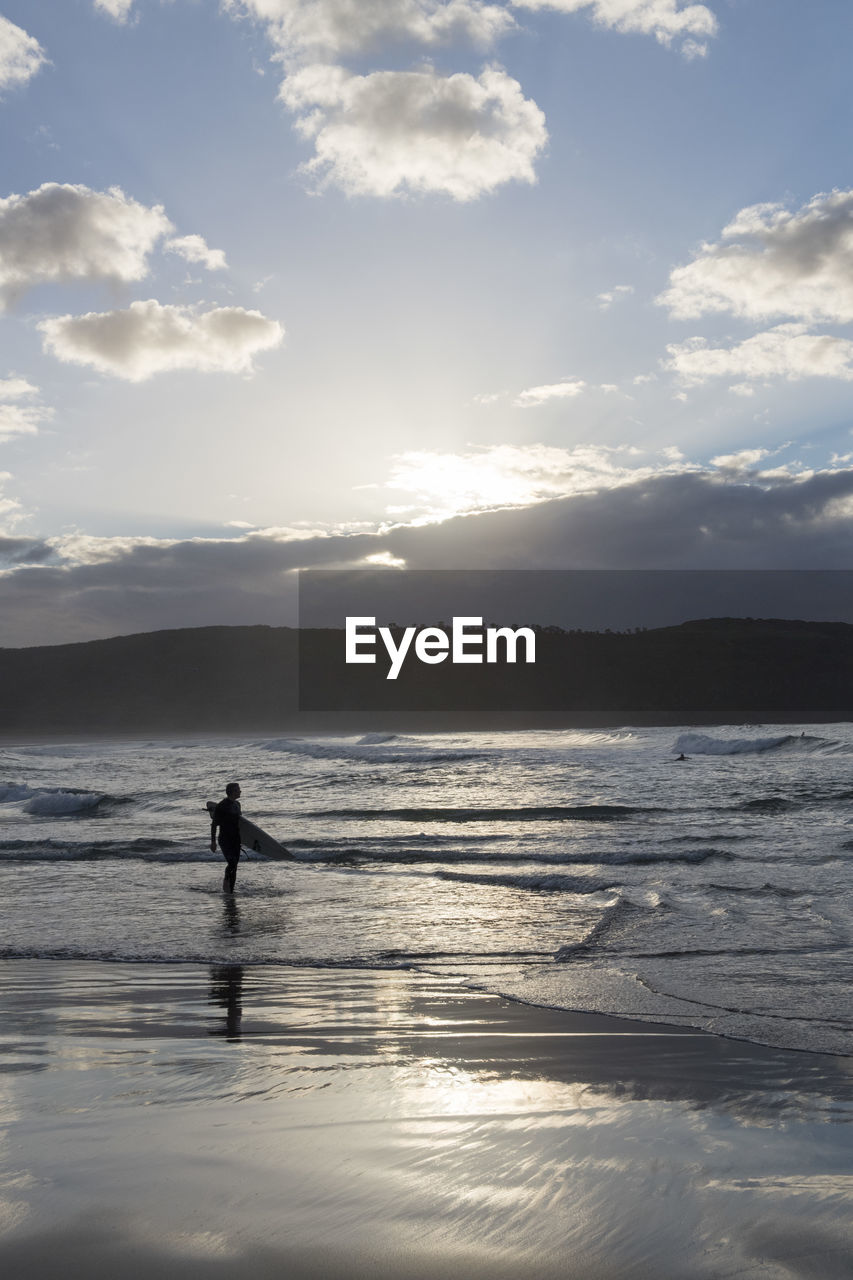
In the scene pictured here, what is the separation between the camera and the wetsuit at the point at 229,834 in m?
12.8

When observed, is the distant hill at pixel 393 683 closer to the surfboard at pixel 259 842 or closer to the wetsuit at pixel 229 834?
the surfboard at pixel 259 842

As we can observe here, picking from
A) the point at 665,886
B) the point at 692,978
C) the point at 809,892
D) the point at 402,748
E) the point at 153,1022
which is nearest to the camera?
the point at 153,1022

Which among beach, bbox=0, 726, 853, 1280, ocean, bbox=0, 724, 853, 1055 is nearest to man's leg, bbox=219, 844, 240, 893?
ocean, bbox=0, 724, 853, 1055

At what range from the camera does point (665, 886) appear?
1248cm

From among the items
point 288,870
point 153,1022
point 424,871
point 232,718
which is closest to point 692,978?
point 153,1022

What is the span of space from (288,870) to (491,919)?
17.8 feet

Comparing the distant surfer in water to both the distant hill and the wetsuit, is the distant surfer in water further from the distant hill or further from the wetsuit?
the distant hill

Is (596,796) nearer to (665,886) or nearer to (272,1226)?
(665,886)

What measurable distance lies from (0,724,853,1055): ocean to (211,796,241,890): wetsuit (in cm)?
32

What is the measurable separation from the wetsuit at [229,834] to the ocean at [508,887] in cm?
32

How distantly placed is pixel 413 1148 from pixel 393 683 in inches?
3852

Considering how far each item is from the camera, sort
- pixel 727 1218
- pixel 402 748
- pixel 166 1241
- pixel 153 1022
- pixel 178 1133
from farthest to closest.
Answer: pixel 402 748, pixel 153 1022, pixel 178 1133, pixel 727 1218, pixel 166 1241

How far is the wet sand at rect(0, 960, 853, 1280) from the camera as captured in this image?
3.22m

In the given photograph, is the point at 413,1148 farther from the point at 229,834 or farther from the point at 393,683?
the point at 393,683
